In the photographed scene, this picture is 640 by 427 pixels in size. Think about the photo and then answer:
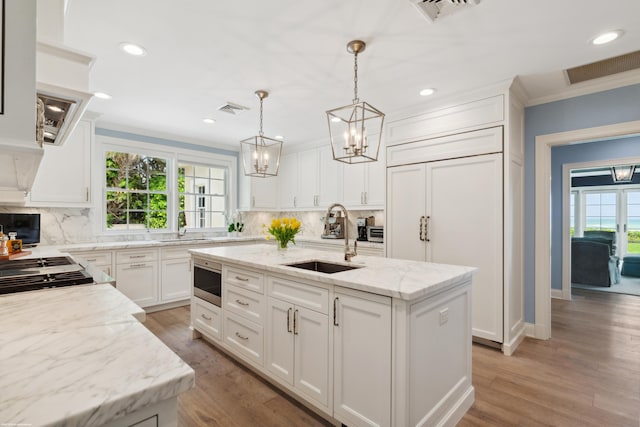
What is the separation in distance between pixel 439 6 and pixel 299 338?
7.40 ft

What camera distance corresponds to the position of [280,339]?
2168 millimetres

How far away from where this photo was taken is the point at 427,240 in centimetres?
344

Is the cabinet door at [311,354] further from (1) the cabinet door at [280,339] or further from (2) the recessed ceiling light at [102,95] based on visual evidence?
(2) the recessed ceiling light at [102,95]

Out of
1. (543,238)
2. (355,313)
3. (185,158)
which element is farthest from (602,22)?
(185,158)

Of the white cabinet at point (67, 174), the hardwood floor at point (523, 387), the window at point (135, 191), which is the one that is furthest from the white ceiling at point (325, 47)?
the hardwood floor at point (523, 387)

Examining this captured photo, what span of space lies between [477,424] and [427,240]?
184cm

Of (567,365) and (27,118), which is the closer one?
(27,118)

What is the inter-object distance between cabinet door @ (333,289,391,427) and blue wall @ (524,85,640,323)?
102 inches

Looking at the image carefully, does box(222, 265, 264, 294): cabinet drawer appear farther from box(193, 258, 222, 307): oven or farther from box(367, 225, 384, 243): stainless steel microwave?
box(367, 225, 384, 243): stainless steel microwave

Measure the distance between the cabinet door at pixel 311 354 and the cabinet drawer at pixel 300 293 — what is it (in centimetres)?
4

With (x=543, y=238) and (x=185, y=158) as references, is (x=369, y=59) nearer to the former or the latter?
(x=543, y=238)

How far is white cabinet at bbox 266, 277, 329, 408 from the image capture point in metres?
1.88

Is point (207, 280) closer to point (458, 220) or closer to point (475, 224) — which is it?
point (458, 220)

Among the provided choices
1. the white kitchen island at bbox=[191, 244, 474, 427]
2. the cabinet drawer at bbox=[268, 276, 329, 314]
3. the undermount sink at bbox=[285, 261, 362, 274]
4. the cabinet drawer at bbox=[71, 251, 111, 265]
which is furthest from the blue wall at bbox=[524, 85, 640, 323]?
the cabinet drawer at bbox=[71, 251, 111, 265]
